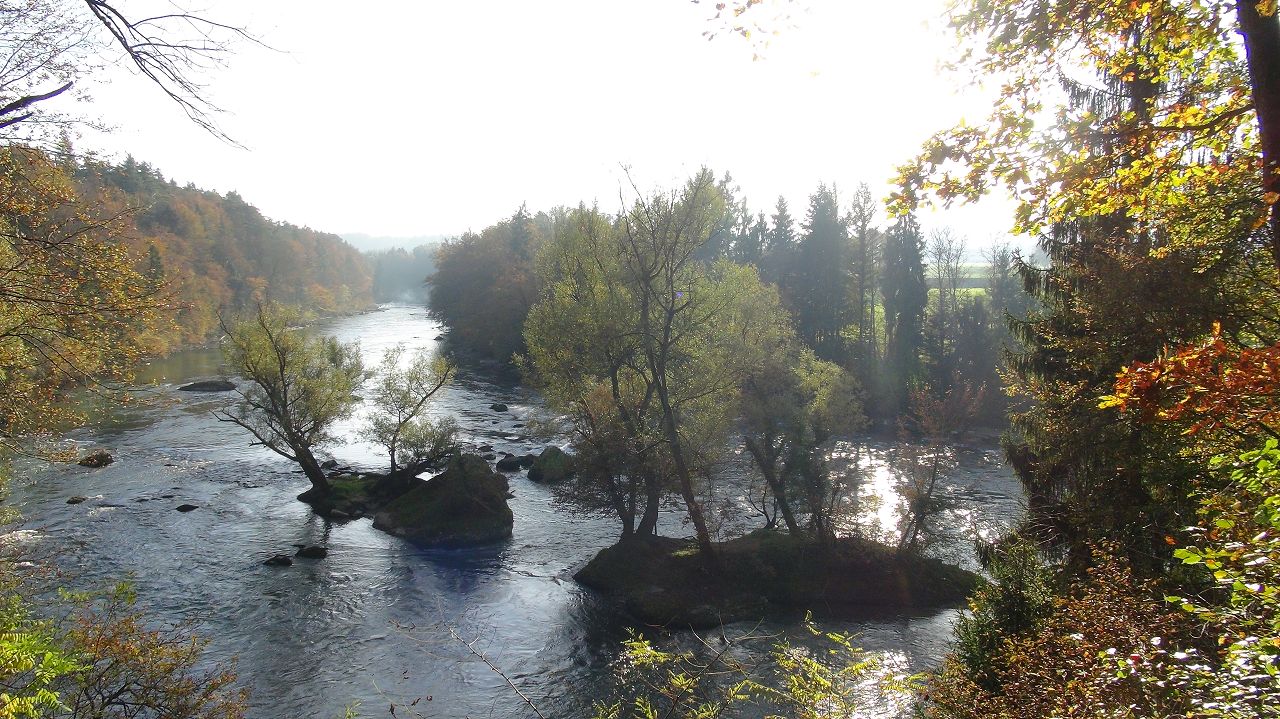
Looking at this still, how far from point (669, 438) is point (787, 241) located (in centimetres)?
5254

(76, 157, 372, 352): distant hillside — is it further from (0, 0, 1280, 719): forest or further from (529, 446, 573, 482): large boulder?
(529, 446, 573, 482): large boulder

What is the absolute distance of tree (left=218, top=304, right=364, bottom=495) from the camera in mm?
28172

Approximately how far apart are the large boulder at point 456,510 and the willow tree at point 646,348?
16.2 feet

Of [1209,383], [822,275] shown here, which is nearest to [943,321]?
[822,275]

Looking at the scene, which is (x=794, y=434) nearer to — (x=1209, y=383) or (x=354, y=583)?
(x=354, y=583)

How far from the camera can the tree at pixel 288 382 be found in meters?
28.2

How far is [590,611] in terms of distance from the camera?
1953cm

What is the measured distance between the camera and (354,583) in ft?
67.5

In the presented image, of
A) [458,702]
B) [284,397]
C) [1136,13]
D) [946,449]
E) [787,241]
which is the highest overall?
[787,241]

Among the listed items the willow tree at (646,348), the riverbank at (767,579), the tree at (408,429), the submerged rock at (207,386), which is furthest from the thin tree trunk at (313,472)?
the submerged rock at (207,386)

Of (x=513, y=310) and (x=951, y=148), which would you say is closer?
(x=951, y=148)

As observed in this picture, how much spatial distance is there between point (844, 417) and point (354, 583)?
18.2 metres

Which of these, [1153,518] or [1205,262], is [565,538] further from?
[1205,262]

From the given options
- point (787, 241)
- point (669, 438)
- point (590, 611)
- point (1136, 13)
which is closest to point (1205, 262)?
point (1136, 13)
